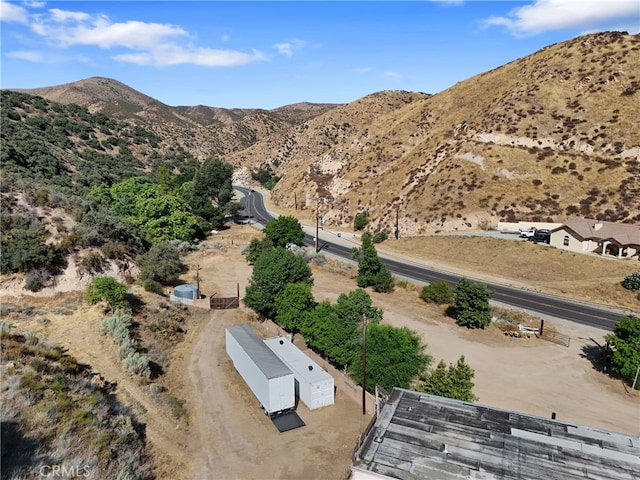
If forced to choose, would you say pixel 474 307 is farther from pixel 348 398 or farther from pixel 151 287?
pixel 151 287

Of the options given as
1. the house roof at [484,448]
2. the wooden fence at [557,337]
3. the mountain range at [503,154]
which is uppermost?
the mountain range at [503,154]

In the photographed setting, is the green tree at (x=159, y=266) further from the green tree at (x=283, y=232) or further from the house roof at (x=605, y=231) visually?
the house roof at (x=605, y=231)

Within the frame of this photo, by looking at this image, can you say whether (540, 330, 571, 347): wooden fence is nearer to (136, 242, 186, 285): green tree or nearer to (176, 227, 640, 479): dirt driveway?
(176, 227, 640, 479): dirt driveway

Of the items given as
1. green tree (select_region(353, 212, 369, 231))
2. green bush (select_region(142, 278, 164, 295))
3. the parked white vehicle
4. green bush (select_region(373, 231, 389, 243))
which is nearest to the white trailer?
green bush (select_region(142, 278, 164, 295))
